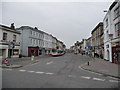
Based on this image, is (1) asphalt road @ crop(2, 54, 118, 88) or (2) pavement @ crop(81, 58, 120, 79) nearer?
(1) asphalt road @ crop(2, 54, 118, 88)

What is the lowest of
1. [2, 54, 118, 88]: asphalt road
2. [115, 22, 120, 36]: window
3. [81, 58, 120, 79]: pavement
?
[81, 58, 120, 79]: pavement

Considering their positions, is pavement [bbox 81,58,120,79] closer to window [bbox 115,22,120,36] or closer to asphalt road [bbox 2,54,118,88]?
asphalt road [bbox 2,54,118,88]

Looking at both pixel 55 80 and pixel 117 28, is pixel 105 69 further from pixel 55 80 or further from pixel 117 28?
pixel 117 28

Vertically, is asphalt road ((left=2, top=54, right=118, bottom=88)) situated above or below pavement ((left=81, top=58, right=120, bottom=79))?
above

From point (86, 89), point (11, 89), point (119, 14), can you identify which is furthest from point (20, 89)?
point (119, 14)

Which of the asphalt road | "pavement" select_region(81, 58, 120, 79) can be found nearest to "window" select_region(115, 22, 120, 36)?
"pavement" select_region(81, 58, 120, 79)

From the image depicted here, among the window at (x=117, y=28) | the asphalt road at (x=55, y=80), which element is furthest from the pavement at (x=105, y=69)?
the window at (x=117, y=28)

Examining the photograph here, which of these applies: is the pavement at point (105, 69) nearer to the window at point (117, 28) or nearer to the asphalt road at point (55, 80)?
the asphalt road at point (55, 80)

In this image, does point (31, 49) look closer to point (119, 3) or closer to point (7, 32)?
point (7, 32)

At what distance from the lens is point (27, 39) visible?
3094cm

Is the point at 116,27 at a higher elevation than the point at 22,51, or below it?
higher

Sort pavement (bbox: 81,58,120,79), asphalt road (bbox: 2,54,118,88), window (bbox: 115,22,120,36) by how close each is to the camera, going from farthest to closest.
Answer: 1. window (bbox: 115,22,120,36)
2. pavement (bbox: 81,58,120,79)
3. asphalt road (bbox: 2,54,118,88)

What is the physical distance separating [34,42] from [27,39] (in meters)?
3.28

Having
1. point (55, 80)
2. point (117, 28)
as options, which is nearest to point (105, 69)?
point (55, 80)
